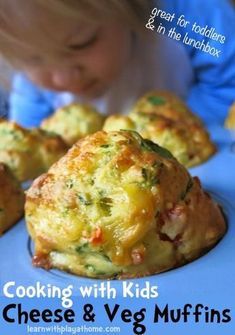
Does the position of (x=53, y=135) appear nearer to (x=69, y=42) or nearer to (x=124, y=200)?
(x=69, y=42)

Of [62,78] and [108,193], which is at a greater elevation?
[108,193]

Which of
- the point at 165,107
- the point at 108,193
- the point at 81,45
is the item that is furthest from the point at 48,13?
the point at 108,193

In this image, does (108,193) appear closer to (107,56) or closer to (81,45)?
(81,45)

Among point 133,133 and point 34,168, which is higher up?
point 133,133

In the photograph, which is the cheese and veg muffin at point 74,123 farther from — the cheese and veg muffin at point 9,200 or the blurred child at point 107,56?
the cheese and veg muffin at point 9,200

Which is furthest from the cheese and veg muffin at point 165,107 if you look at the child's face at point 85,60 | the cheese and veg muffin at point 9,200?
the cheese and veg muffin at point 9,200

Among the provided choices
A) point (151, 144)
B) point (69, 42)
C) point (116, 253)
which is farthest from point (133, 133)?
point (69, 42)
